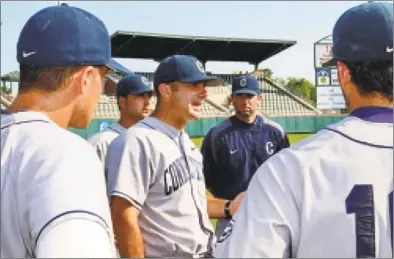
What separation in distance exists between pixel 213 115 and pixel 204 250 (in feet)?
66.0

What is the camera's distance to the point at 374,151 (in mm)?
1062

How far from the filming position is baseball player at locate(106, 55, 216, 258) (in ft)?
6.43

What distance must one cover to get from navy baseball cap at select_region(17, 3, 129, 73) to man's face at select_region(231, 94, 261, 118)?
9.40 ft

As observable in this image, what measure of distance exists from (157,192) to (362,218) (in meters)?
1.09

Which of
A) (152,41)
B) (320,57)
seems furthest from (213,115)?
(320,57)

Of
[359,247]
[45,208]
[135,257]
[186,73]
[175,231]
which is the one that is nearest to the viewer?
[45,208]

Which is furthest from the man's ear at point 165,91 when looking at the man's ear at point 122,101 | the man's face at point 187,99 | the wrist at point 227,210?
the man's ear at point 122,101

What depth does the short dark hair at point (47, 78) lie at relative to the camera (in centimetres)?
109

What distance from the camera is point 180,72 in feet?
7.96

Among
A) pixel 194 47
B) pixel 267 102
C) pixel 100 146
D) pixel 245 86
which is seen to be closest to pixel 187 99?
pixel 100 146

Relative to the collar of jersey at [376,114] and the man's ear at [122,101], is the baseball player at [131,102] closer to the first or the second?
the man's ear at [122,101]

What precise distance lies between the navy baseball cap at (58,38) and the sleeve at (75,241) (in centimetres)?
40

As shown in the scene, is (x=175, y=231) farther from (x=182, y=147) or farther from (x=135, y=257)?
(x=182, y=147)

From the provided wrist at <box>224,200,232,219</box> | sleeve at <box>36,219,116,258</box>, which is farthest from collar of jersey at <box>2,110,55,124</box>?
wrist at <box>224,200,232,219</box>
